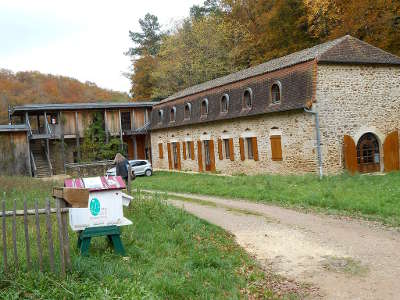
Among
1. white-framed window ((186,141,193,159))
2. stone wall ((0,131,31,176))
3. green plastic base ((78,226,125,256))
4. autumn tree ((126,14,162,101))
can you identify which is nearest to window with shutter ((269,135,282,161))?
white-framed window ((186,141,193,159))

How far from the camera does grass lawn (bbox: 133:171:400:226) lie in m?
10.3

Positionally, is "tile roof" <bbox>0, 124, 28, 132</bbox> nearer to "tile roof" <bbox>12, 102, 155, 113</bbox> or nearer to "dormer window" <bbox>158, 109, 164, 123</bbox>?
"tile roof" <bbox>12, 102, 155, 113</bbox>

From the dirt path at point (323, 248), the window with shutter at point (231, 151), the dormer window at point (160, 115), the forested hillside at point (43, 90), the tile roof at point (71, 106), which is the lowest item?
the dirt path at point (323, 248)

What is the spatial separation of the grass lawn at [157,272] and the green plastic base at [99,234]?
135 mm

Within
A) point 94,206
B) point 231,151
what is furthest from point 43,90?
point 94,206

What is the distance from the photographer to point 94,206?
641cm

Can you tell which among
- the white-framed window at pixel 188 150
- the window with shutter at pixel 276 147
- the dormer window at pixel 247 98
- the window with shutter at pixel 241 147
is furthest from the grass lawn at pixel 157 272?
the white-framed window at pixel 188 150

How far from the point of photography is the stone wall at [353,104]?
57.9 feet

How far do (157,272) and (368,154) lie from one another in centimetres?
1508

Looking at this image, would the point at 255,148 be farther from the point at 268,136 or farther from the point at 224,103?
the point at 224,103

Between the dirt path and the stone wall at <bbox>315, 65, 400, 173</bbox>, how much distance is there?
291 inches

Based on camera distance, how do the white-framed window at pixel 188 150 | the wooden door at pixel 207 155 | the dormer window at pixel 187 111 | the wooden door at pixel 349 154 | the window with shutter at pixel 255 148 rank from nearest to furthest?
the wooden door at pixel 349 154 → the window with shutter at pixel 255 148 → the wooden door at pixel 207 155 → the dormer window at pixel 187 111 → the white-framed window at pixel 188 150

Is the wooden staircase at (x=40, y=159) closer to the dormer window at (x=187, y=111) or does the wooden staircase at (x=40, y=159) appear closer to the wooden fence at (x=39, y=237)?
the dormer window at (x=187, y=111)

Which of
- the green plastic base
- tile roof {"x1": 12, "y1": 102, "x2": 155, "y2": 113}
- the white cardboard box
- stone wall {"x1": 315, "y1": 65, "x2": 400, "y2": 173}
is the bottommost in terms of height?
the green plastic base
